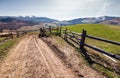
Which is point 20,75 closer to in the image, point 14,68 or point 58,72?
point 14,68

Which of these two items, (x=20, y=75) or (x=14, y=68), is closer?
(x=20, y=75)

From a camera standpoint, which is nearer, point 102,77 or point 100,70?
point 102,77

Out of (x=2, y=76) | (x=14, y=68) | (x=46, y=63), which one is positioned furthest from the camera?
(x=46, y=63)

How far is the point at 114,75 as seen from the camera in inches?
395

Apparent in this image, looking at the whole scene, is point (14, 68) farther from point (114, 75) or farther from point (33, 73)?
point (114, 75)

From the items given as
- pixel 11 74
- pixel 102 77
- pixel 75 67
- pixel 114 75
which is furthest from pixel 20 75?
pixel 114 75

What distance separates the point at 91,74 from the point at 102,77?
0.70 m

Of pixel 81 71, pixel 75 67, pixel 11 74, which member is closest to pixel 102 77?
pixel 81 71

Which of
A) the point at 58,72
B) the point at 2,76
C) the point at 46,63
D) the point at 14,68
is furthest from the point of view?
the point at 46,63

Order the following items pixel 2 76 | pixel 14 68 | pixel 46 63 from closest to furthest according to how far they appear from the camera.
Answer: pixel 2 76, pixel 14 68, pixel 46 63

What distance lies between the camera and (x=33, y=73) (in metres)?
9.62

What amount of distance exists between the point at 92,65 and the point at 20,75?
209 inches

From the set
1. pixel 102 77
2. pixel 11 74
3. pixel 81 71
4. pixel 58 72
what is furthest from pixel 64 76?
pixel 11 74

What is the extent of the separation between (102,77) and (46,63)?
4182 mm
